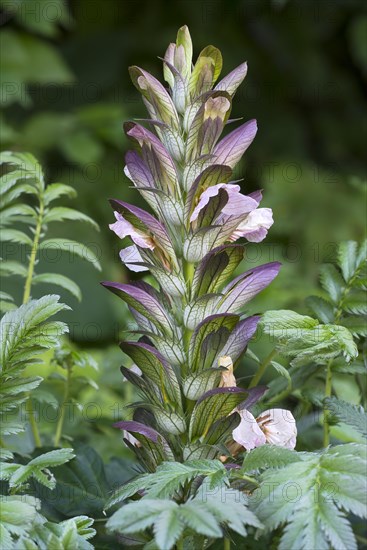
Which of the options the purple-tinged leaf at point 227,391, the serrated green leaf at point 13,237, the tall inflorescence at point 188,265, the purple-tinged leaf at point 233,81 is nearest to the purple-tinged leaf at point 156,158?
the tall inflorescence at point 188,265

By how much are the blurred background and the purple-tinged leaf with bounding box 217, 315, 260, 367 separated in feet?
5.10

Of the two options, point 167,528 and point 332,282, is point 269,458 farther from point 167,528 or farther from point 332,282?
point 332,282

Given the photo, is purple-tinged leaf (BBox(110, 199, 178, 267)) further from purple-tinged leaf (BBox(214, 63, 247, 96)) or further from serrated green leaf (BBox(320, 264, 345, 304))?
serrated green leaf (BBox(320, 264, 345, 304))

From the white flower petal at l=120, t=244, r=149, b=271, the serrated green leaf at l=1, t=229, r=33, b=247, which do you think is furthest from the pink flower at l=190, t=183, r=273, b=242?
the serrated green leaf at l=1, t=229, r=33, b=247

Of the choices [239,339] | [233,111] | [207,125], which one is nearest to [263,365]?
[239,339]

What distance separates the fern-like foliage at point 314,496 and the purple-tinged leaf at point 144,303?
0.21 metres

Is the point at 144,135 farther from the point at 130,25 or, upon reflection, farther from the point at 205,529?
the point at 130,25

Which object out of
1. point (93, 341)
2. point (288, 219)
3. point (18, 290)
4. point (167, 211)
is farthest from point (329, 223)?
point (167, 211)

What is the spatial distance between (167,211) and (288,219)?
2381mm

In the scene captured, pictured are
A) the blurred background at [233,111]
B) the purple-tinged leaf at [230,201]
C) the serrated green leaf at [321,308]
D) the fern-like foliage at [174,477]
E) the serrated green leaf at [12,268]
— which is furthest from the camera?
the blurred background at [233,111]

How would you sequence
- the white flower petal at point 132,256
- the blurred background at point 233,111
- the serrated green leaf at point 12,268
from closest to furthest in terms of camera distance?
the white flower petal at point 132,256, the serrated green leaf at point 12,268, the blurred background at point 233,111

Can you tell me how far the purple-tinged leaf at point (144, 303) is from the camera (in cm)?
99

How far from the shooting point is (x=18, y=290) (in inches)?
98.3

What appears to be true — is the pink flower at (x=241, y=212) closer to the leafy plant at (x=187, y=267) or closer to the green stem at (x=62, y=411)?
the leafy plant at (x=187, y=267)
